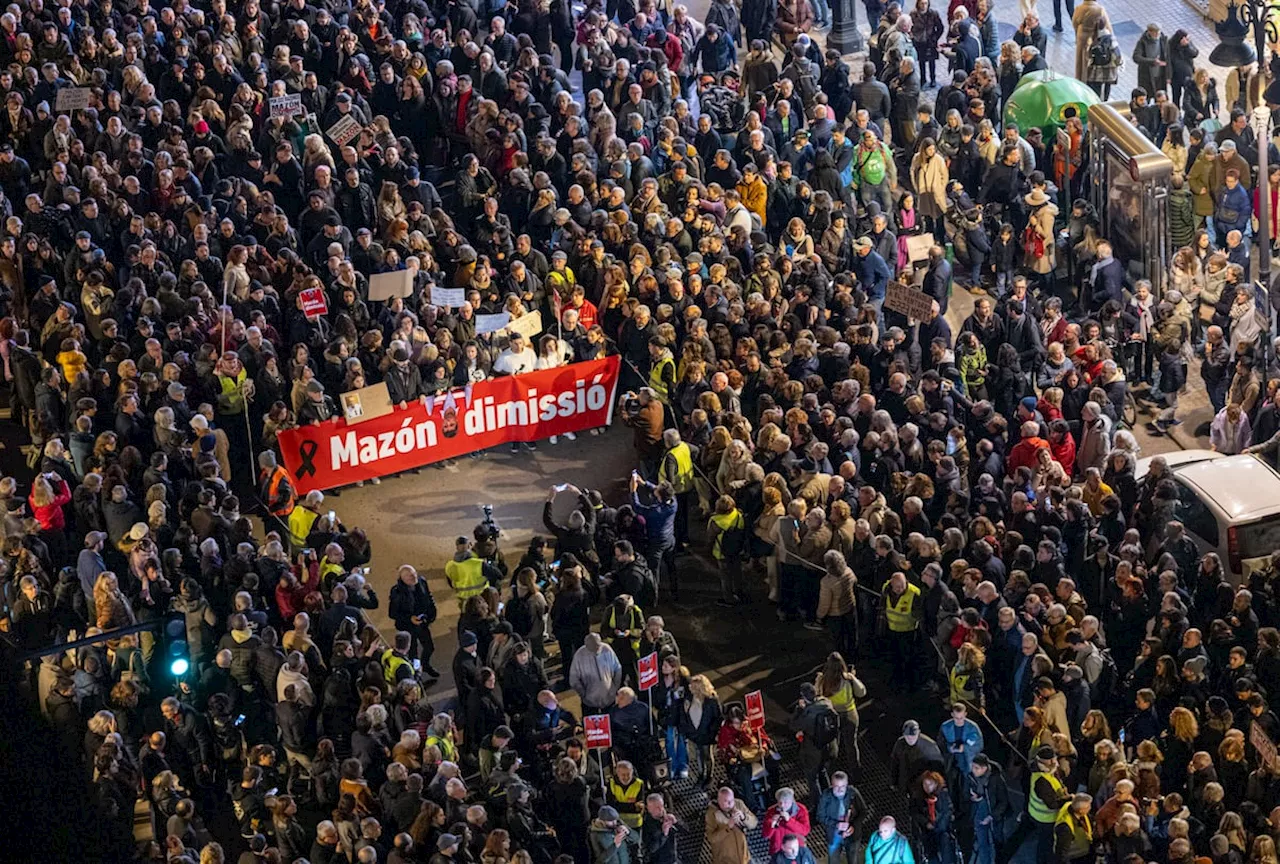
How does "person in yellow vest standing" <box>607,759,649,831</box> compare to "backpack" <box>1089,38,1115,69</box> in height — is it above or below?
below

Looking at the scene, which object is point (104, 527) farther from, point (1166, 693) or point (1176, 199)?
point (1176, 199)

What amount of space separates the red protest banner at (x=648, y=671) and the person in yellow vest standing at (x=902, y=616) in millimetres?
2461

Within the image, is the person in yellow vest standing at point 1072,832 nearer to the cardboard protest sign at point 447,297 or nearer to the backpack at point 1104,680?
the backpack at point 1104,680

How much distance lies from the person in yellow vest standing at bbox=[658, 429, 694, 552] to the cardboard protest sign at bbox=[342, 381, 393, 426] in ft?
11.1

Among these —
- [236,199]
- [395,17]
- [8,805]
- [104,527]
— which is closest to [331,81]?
[395,17]

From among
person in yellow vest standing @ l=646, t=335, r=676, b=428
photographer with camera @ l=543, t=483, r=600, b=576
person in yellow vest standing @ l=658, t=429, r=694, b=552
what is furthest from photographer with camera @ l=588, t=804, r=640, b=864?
person in yellow vest standing @ l=646, t=335, r=676, b=428

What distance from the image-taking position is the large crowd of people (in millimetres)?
21594

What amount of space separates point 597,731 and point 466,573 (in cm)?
297

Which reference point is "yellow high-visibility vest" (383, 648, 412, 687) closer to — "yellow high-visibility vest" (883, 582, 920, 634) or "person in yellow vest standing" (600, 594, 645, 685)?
"person in yellow vest standing" (600, 594, 645, 685)

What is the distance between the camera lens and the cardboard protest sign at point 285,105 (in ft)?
103

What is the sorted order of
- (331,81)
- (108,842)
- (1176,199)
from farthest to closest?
(331,81)
(1176,199)
(108,842)

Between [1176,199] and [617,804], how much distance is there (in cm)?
1336

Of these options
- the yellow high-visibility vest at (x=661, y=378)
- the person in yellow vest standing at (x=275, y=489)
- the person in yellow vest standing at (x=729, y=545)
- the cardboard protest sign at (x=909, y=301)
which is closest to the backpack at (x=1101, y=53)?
the cardboard protest sign at (x=909, y=301)

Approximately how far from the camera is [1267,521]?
24672mm
